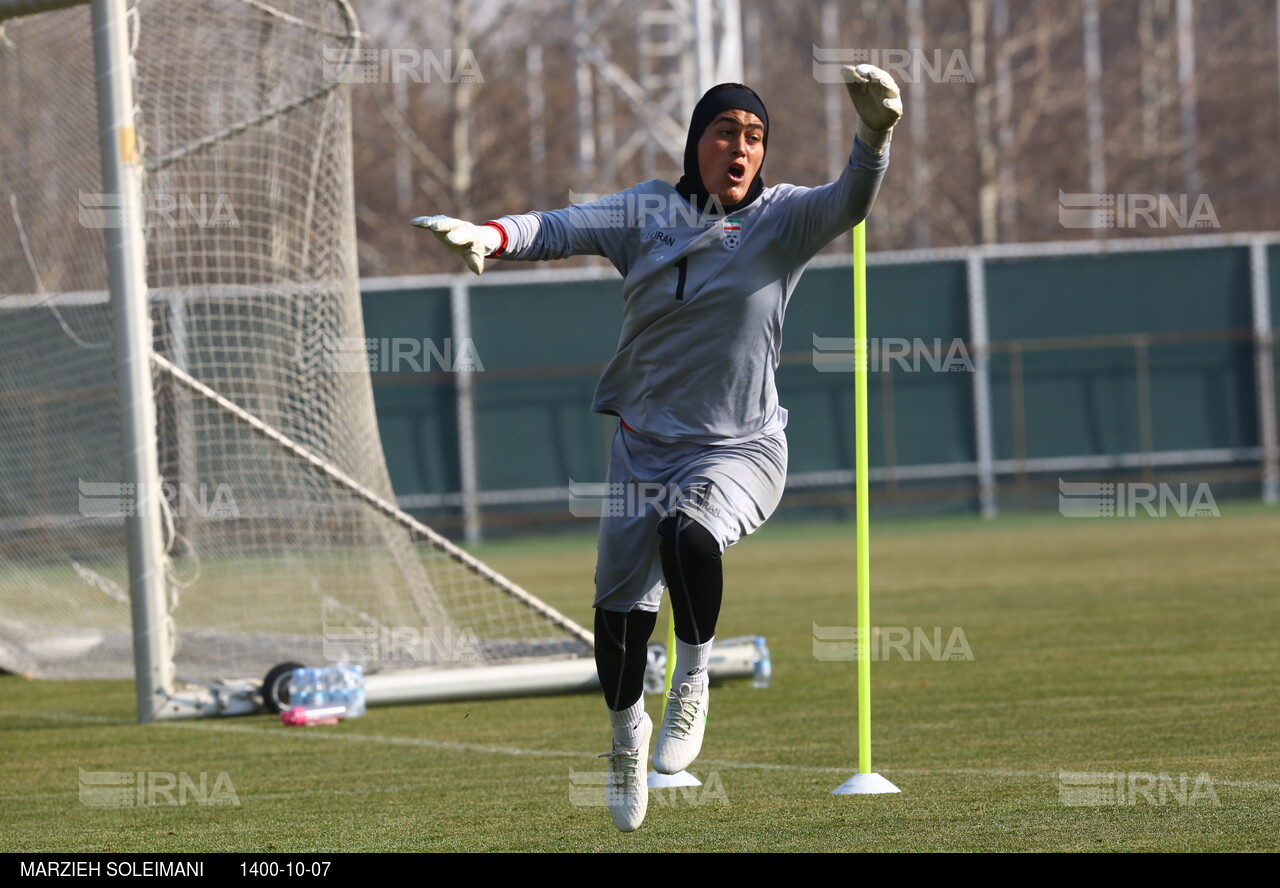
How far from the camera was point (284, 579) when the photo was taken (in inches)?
463

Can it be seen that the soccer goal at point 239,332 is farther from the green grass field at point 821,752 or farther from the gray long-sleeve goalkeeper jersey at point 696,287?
the gray long-sleeve goalkeeper jersey at point 696,287

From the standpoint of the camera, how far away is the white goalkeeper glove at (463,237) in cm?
537

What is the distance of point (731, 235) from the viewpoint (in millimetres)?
6070

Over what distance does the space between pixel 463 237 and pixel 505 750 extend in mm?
3535

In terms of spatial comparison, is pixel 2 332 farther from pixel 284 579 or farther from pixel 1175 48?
pixel 1175 48

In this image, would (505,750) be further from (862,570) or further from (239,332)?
(239,332)

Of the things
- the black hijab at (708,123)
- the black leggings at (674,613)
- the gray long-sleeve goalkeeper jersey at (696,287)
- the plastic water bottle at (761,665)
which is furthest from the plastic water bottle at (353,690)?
the black hijab at (708,123)

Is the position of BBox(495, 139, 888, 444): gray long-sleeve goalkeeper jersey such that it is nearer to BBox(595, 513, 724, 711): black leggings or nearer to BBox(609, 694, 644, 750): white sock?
BBox(595, 513, 724, 711): black leggings

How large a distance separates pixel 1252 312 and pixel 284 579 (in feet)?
61.6

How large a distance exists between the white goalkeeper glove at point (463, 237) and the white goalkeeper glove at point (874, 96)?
3.98 feet

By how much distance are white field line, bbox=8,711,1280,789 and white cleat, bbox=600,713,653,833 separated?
143 centimetres

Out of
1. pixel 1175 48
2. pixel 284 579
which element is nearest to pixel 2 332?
pixel 284 579

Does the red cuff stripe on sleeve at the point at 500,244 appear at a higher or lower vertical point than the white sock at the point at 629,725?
higher

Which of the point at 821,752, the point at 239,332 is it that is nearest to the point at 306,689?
the point at 239,332
